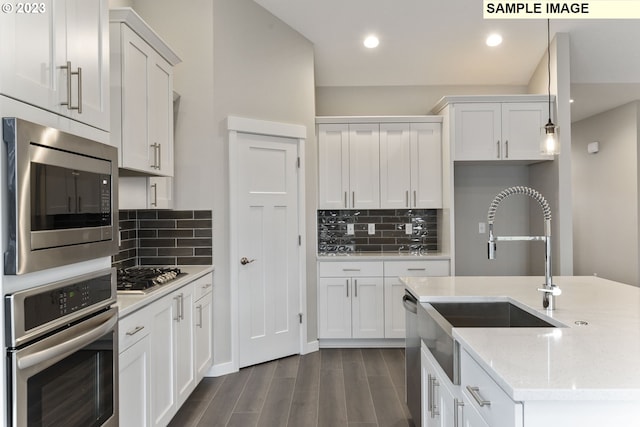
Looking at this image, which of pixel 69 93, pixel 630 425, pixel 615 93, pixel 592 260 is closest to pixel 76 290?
pixel 69 93

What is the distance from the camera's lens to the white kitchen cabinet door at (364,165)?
4.66 meters

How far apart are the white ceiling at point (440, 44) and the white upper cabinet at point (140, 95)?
1.42m

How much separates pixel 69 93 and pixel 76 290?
66 centimetres

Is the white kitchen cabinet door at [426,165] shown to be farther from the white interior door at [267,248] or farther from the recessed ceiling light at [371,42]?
the white interior door at [267,248]

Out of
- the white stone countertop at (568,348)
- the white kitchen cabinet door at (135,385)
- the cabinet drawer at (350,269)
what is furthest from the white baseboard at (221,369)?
the white stone countertop at (568,348)

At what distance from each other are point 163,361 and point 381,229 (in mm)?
2964

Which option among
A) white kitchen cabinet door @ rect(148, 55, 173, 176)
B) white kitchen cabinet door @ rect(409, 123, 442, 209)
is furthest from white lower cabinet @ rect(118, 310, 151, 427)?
white kitchen cabinet door @ rect(409, 123, 442, 209)

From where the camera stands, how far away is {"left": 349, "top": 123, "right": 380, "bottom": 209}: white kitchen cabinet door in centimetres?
466

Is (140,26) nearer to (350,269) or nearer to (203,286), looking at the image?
(203,286)

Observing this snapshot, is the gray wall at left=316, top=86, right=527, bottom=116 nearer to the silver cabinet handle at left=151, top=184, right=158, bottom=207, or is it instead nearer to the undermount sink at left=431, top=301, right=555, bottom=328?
the silver cabinet handle at left=151, top=184, right=158, bottom=207

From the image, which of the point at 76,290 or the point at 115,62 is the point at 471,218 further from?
the point at 76,290

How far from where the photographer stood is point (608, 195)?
6.49m

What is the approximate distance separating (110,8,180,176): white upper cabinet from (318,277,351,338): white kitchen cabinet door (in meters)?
1.97

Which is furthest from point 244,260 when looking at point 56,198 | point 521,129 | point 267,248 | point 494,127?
point 521,129
